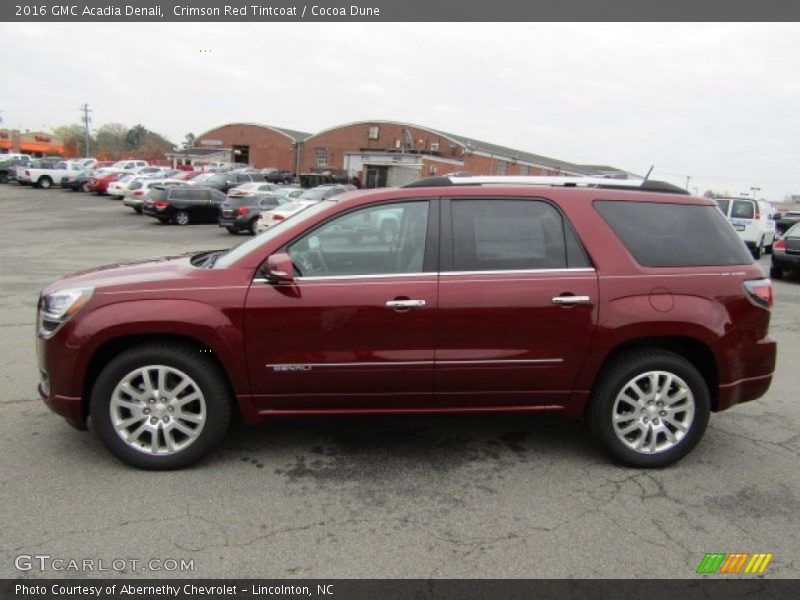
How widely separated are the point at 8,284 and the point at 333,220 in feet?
30.4

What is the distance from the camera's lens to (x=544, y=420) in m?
4.72

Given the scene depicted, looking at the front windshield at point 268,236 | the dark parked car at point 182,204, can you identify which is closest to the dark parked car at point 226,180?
the dark parked car at point 182,204

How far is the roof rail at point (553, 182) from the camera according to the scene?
Result: 157 inches

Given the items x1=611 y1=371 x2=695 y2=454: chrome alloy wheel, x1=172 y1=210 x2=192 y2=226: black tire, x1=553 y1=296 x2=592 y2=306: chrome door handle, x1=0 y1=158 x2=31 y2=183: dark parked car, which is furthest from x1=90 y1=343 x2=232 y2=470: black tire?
x1=0 y1=158 x2=31 y2=183: dark parked car

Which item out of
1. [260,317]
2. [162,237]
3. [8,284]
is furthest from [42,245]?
[260,317]

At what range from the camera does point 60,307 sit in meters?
3.65

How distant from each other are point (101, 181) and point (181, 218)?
608 inches

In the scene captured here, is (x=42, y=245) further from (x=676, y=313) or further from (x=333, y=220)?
(x=676, y=313)

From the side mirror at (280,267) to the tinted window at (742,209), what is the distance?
21117 mm

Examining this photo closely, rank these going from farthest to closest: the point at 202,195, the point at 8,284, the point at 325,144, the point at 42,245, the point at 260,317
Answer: the point at 325,144
the point at 202,195
the point at 42,245
the point at 8,284
the point at 260,317

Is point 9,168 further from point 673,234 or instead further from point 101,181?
point 673,234

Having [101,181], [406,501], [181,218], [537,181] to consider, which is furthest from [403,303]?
[101,181]

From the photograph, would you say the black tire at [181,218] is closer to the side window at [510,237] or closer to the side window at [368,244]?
the side window at [368,244]
